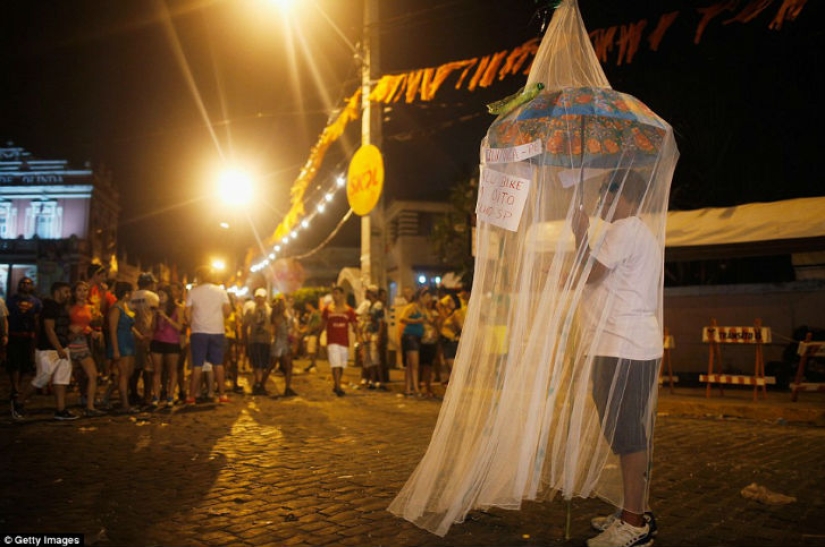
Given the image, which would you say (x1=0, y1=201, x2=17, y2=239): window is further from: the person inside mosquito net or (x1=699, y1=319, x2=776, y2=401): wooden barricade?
the person inside mosquito net

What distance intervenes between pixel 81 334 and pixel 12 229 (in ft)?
151

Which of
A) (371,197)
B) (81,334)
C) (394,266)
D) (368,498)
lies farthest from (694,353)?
(394,266)

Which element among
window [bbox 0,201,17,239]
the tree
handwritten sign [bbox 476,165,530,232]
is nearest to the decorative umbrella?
handwritten sign [bbox 476,165,530,232]

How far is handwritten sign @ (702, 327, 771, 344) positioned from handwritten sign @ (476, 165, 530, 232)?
6699 millimetres

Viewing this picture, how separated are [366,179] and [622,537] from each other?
1083 cm

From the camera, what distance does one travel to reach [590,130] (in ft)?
11.2

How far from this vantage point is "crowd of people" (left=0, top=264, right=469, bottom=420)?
767cm

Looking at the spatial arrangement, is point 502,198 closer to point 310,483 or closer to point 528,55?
point 310,483

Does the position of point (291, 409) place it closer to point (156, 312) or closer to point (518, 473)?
point (156, 312)

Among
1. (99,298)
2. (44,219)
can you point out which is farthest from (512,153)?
(44,219)

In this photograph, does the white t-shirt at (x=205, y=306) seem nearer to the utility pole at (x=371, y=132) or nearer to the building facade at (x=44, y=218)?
the utility pole at (x=371, y=132)

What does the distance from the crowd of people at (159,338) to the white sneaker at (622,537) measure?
22.4 feet

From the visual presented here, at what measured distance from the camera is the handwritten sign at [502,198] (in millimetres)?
3508

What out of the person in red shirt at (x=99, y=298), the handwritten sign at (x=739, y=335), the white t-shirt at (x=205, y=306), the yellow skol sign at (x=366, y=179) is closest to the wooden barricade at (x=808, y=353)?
the handwritten sign at (x=739, y=335)
